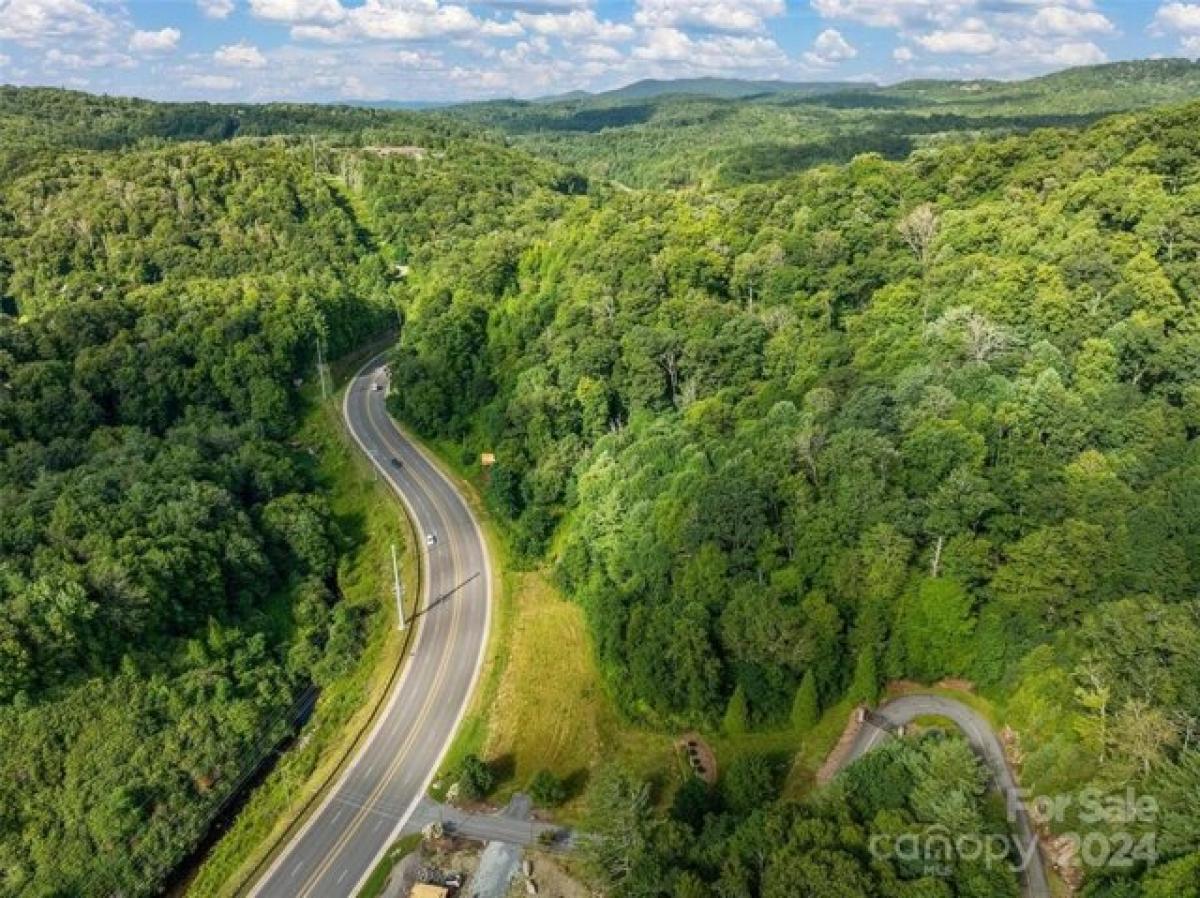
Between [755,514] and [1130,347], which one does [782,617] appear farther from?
[1130,347]

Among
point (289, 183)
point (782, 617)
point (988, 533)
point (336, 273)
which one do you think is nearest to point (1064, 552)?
point (988, 533)

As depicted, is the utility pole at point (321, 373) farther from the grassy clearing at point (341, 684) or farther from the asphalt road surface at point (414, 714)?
the asphalt road surface at point (414, 714)

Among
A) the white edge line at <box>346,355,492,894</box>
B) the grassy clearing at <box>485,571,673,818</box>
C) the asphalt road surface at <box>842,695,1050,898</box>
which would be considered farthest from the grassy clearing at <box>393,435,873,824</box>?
the asphalt road surface at <box>842,695,1050,898</box>

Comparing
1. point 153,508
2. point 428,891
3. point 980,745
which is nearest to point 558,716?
point 428,891

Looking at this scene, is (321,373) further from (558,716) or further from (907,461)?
(907,461)

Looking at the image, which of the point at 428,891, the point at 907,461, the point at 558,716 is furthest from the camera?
the point at 558,716

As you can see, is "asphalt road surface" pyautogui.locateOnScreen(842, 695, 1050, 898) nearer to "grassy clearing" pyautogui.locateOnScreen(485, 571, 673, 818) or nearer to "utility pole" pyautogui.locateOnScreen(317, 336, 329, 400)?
"grassy clearing" pyautogui.locateOnScreen(485, 571, 673, 818)
